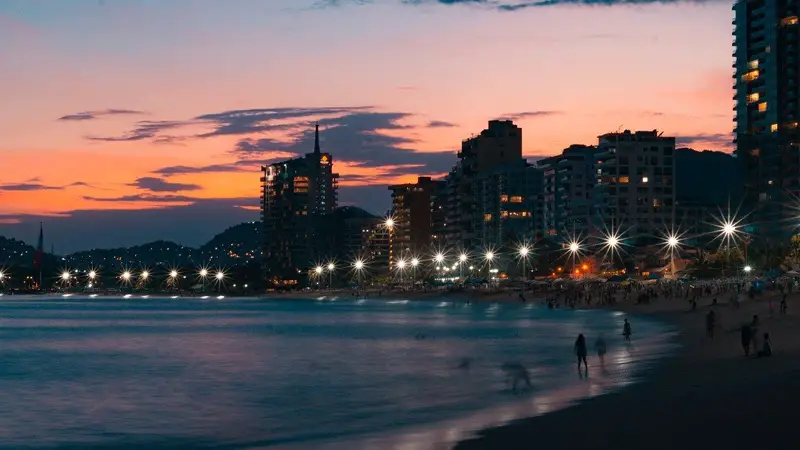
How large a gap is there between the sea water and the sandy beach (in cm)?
160

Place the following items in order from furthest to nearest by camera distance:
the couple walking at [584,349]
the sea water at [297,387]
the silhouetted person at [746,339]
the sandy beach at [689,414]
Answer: the couple walking at [584,349]
the silhouetted person at [746,339]
the sea water at [297,387]
the sandy beach at [689,414]

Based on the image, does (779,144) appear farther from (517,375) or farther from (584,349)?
(517,375)

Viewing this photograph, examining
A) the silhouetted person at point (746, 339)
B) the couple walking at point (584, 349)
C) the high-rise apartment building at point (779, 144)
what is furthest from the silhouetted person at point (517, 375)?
the high-rise apartment building at point (779, 144)

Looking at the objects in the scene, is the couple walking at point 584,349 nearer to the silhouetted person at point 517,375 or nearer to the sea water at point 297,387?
the sea water at point 297,387

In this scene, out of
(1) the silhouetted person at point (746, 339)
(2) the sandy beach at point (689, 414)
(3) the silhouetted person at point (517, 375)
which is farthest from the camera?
(3) the silhouetted person at point (517, 375)

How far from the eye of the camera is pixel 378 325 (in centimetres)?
10500

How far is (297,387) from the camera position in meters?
44.0

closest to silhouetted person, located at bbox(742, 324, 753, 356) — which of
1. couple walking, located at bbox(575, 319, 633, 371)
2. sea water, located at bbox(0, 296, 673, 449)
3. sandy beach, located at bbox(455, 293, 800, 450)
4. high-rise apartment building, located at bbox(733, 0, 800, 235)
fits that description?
sandy beach, located at bbox(455, 293, 800, 450)

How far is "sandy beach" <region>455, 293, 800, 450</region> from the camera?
70.8 feet

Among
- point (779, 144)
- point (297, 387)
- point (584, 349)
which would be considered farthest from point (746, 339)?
point (779, 144)

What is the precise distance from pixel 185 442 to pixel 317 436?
150 inches

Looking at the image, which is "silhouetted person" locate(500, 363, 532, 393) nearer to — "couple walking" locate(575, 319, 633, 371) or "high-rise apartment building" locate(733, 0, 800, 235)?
"couple walking" locate(575, 319, 633, 371)

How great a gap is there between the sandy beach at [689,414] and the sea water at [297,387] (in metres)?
1.60

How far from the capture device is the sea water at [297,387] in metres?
30.0
